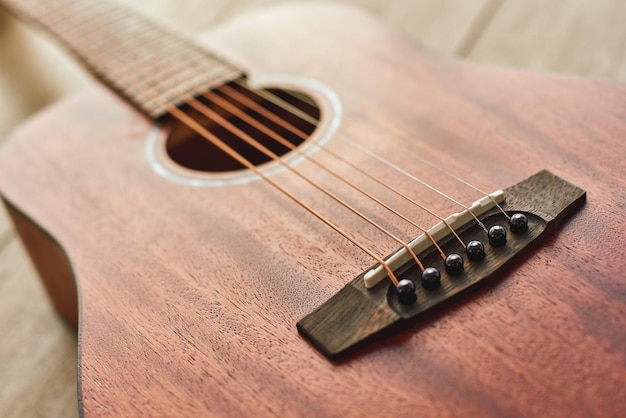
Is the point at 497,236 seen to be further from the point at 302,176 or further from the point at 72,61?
the point at 72,61

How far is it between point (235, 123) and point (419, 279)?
439 millimetres

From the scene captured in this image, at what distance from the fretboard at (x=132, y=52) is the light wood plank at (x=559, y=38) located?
0.44 meters

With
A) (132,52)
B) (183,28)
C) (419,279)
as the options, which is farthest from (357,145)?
(183,28)

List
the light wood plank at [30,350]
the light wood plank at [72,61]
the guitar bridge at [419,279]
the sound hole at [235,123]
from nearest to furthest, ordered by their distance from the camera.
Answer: the guitar bridge at [419,279]
the light wood plank at [30,350]
the sound hole at [235,123]
the light wood plank at [72,61]

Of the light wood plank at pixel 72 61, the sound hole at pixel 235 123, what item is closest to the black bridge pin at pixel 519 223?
the sound hole at pixel 235 123

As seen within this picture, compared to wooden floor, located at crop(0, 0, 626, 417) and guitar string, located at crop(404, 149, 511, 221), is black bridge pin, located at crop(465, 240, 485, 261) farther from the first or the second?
wooden floor, located at crop(0, 0, 626, 417)

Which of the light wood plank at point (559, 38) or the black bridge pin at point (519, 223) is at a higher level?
the light wood plank at point (559, 38)

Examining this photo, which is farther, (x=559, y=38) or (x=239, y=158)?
(x=559, y=38)

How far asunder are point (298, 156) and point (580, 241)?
31cm

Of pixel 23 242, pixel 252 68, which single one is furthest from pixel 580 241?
pixel 23 242

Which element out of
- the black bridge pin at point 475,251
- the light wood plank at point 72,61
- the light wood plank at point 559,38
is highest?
the light wood plank at point 559,38

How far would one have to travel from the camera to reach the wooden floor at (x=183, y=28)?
771mm

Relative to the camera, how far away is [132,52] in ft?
3.11

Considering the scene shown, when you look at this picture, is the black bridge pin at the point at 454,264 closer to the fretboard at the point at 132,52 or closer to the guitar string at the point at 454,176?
the guitar string at the point at 454,176
